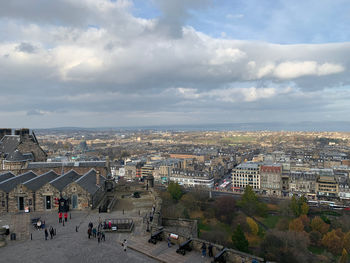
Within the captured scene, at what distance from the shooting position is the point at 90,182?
29719mm

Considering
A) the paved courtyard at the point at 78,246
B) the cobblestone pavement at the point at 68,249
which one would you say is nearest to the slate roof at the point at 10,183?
the paved courtyard at the point at 78,246

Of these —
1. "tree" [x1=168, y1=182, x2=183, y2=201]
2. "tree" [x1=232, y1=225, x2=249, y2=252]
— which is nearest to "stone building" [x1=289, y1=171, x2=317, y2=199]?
"tree" [x1=168, y1=182, x2=183, y2=201]

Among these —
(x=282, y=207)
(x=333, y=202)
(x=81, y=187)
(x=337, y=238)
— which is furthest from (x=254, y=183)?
(x=81, y=187)

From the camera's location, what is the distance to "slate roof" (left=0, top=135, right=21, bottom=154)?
46.2 m

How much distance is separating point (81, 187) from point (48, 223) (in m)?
4.27

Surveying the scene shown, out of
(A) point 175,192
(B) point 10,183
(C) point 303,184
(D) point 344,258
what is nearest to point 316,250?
(D) point 344,258

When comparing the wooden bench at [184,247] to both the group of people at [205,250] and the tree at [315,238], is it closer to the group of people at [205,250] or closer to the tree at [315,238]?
the group of people at [205,250]

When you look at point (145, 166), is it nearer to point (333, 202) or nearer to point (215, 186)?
point (215, 186)

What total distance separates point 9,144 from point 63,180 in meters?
24.2

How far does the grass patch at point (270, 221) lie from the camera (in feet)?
260

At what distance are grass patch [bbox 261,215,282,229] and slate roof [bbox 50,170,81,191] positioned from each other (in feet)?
202

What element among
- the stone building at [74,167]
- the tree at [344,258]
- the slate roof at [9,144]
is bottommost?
the tree at [344,258]

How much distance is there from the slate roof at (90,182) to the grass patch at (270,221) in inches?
2354

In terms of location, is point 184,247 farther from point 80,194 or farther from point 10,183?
point 10,183
